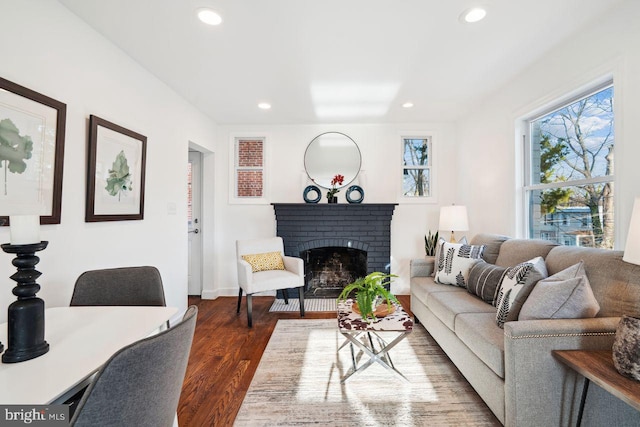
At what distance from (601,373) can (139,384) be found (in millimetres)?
1698

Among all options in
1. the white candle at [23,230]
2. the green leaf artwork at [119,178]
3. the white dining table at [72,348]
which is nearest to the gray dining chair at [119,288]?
the white dining table at [72,348]

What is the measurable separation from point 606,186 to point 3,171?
3.65 metres

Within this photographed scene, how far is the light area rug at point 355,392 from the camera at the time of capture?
5.43 ft

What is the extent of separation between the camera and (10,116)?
1.43 meters

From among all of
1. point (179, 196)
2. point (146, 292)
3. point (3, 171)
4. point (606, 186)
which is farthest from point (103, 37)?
point (606, 186)

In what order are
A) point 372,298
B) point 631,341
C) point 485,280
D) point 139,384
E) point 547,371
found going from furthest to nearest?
point 485,280, point 372,298, point 547,371, point 631,341, point 139,384

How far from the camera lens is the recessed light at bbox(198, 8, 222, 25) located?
5.96 feet

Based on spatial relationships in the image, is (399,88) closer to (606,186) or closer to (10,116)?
(606,186)

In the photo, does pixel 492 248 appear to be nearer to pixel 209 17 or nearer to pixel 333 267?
pixel 333 267

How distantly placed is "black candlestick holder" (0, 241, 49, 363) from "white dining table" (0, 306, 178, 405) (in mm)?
31

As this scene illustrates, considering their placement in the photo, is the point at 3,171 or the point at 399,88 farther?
the point at 399,88

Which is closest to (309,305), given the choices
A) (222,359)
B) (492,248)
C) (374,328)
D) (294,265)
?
(294,265)

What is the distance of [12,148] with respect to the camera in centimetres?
144

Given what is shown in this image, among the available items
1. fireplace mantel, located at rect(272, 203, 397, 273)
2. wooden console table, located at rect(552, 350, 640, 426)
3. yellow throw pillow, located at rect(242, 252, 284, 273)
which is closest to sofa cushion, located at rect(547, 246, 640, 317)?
wooden console table, located at rect(552, 350, 640, 426)
